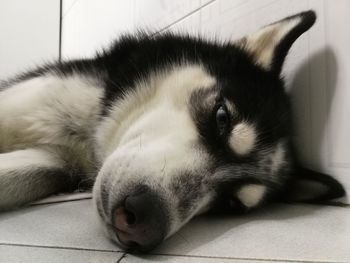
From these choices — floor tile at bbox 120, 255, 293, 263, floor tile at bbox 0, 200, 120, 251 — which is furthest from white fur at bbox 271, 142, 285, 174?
floor tile at bbox 0, 200, 120, 251

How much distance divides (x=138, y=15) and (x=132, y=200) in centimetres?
239

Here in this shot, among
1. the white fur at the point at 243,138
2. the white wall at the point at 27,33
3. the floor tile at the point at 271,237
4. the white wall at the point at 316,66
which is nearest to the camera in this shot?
the floor tile at the point at 271,237

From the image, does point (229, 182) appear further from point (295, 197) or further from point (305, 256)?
point (295, 197)

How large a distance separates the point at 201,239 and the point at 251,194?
14.3 inches

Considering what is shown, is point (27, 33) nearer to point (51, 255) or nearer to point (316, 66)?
point (316, 66)

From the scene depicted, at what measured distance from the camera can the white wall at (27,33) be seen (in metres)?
4.27

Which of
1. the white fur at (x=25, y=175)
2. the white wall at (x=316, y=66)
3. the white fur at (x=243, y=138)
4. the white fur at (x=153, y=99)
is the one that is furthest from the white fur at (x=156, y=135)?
the white wall at (x=316, y=66)

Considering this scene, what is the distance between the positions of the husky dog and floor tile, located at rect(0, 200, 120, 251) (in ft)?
0.25

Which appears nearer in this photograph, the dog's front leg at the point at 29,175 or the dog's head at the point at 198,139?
the dog's head at the point at 198,139

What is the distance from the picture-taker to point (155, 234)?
3.50 feet

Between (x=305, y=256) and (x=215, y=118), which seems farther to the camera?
(x=215, y=118)

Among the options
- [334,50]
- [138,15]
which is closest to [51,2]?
[138,15]

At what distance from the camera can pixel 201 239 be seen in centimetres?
124

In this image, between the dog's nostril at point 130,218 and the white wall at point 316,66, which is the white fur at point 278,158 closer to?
the white wall at point 316,66
